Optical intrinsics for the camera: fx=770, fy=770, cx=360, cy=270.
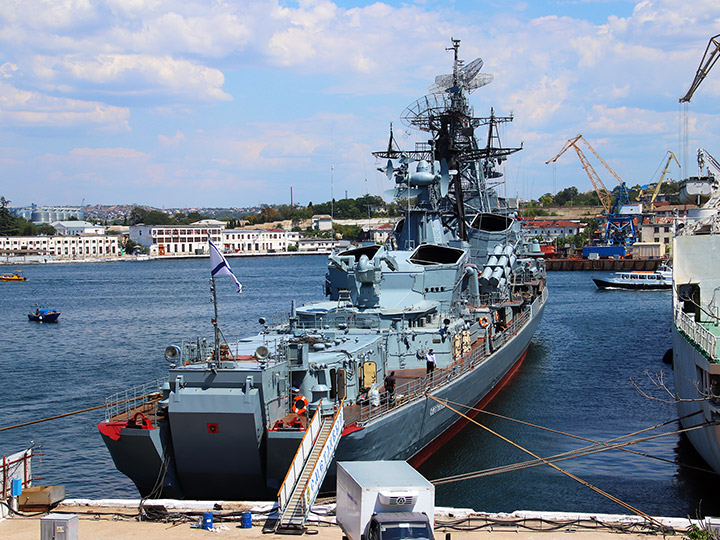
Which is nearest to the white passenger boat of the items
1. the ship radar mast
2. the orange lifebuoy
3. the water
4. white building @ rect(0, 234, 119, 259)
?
the water

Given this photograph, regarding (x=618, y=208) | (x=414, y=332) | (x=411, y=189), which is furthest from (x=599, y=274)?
(x=414, y=332)

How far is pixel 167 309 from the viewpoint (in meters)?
70.1

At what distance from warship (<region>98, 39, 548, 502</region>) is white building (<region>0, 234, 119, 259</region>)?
15751 centimetres

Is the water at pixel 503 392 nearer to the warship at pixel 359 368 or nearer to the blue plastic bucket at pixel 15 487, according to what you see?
the warship at pixel 359 368

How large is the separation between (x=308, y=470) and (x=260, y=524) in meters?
1.96

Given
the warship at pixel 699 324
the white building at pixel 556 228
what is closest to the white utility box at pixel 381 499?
the warship at pixel 699 324

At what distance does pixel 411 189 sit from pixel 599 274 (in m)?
90.1

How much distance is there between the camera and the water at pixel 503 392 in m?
23.1

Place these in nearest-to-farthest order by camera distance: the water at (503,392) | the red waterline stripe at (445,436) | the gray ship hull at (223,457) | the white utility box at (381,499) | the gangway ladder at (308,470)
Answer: the white utility box at (381,499)
the gangway ladder at (308,470)
the gray ship hull at (223,457)
the water at (503,392)
the red waterline stripe at (445,436)

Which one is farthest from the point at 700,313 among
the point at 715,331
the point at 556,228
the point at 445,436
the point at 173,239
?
the point at 173,239

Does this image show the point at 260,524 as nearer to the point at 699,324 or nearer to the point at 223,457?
the point at 223,457

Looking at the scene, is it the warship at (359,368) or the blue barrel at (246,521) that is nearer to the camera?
the blue barrel at (246,521)

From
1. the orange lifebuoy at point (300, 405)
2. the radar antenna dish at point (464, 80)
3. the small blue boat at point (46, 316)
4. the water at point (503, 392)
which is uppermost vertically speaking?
the radar antenna dish at point (464, 80)

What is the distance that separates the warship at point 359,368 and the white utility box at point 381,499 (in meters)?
3.94
